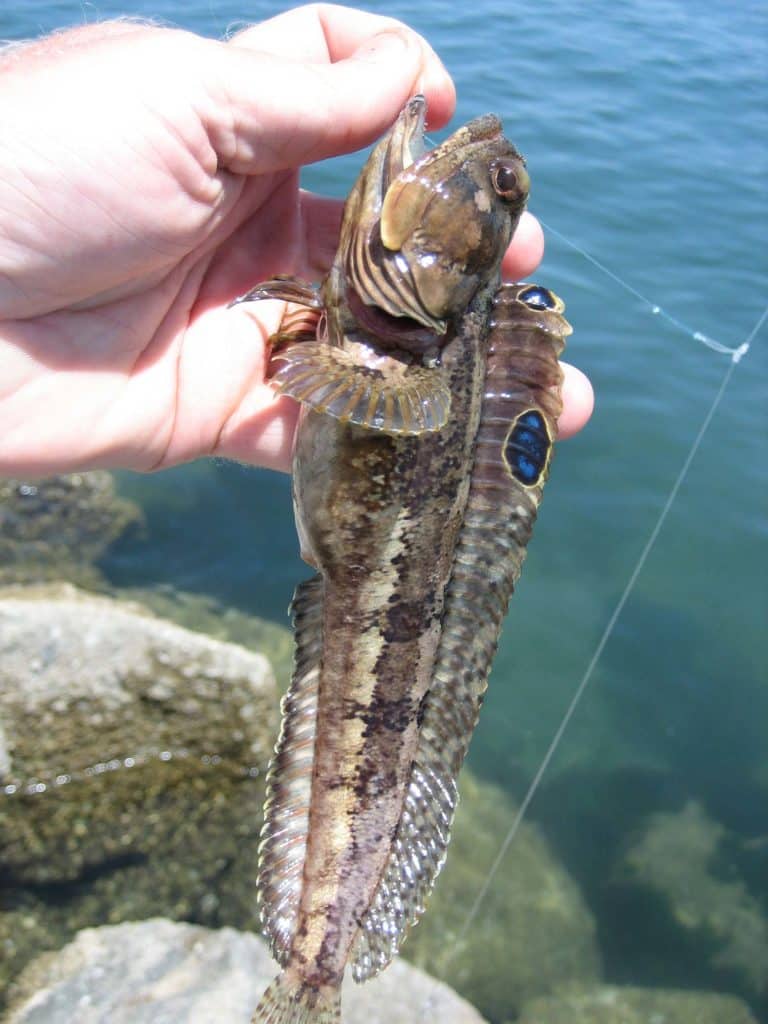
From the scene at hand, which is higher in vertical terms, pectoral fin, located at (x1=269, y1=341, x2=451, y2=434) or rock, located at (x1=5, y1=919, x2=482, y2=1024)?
pectoral fin, located at (x1=269, y1=341, x2=451, y2=434)

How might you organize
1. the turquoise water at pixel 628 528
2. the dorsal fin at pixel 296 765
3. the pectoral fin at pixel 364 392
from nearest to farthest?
the pectoral fin at pixel 364 392
the dorsal fin at pixel 296 765
the turquoise water at pixel 628 528

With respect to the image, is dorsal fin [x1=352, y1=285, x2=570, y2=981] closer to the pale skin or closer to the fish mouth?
the fish mouth

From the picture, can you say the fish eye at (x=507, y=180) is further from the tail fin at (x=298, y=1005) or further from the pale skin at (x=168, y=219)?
the tail fin at (x=298, y=1005)

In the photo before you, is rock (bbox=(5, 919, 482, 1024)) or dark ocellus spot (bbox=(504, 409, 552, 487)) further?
rock (bbox=(5, 919, 482, 1024))

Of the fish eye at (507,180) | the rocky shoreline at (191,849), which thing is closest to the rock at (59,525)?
the rocky shoreline at (191,849)

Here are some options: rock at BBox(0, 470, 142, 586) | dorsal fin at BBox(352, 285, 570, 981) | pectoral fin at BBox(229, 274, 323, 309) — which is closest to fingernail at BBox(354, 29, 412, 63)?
pectoral fin at BBox(229, 274, 323, 309)

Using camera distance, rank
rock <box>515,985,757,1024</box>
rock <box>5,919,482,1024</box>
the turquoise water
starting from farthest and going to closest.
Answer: the turquoise water < rock <box>515,985,757,1024</box> < rock <box>5,919,482,1024</box>

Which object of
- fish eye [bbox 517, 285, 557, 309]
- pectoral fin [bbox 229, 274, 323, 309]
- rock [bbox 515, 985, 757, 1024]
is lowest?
rock [bbox 515, 985, 757, 1024]

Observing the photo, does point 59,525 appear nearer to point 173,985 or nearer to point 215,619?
point 215,619
